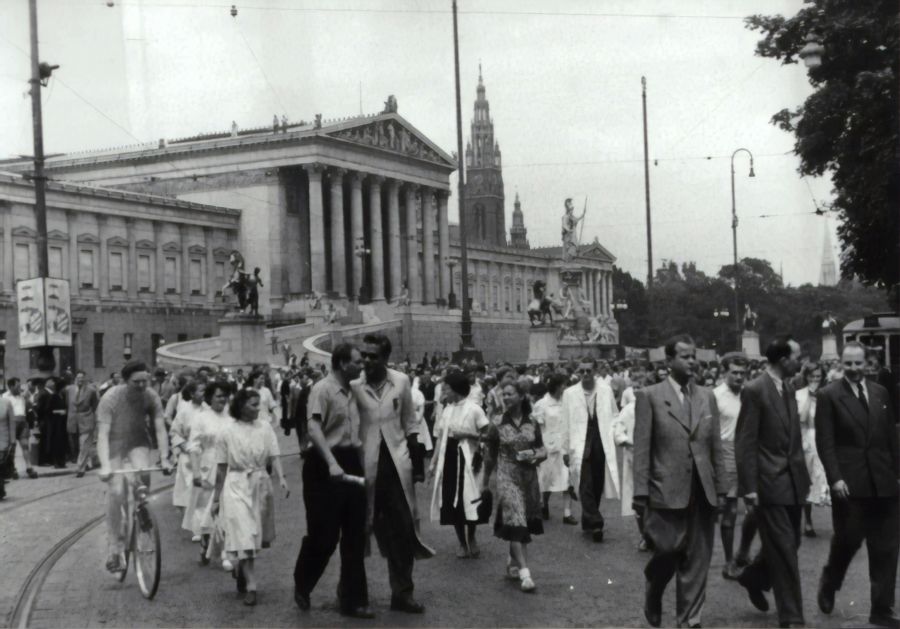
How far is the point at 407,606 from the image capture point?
918 centimetres

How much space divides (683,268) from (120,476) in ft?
455

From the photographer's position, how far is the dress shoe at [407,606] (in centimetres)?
916

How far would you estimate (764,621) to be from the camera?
865cm

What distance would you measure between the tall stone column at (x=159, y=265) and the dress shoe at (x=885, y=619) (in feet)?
222

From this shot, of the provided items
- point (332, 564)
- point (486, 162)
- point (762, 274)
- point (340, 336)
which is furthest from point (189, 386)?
point (486, 162)

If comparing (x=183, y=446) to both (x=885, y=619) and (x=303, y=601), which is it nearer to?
(x=303, y=601)

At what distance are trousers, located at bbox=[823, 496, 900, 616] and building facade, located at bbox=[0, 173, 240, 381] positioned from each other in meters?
54.1

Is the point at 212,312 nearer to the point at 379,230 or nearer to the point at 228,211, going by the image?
the point at 228,211

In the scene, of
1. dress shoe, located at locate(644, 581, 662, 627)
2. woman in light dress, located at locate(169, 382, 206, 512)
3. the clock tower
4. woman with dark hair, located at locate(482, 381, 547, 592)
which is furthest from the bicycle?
the clock tower

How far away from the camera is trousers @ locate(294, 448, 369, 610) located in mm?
9172

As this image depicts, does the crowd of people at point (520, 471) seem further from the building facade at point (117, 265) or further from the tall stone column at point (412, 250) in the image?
the tall stone column at point (412, 250)

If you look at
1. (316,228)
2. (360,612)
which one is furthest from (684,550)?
(316,228)

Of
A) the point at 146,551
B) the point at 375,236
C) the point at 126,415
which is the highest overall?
the point at 375,236

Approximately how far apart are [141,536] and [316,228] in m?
69.6
